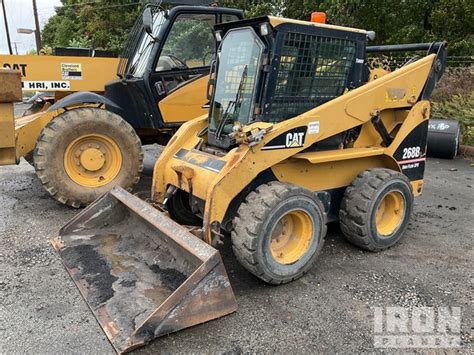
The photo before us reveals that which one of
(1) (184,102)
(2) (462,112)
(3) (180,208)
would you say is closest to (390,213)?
(3) (180,208)

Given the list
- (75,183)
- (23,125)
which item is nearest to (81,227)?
(75,183)

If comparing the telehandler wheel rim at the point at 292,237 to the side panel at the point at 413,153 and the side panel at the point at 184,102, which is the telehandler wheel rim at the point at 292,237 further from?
the side panel at the point at 184,102

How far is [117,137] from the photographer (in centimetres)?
529

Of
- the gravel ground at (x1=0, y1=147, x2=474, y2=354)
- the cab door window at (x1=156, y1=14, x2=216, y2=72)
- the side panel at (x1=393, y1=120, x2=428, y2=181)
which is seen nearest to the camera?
the gravel ground at (x1=0, y1=147, x2=474, y2=354)

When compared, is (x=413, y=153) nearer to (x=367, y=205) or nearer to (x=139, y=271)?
(x=367, y=205)

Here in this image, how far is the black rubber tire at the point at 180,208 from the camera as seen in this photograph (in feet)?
13.6

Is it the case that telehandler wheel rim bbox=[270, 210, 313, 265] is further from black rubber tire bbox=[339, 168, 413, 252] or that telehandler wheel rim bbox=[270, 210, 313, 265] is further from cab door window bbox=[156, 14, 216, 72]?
cab door window bbox=[156, 14, 216, 72]

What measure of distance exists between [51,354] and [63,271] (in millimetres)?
1116

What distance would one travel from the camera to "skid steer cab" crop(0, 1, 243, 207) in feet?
16.6

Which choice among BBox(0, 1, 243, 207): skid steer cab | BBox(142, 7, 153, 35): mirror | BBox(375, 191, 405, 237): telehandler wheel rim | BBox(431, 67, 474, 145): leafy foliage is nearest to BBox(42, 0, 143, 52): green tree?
BBox(431, 67, 474, 145): leafy foliage

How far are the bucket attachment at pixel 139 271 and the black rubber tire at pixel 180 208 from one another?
363mm

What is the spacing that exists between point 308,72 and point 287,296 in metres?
1.89

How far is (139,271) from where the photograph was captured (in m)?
3.39

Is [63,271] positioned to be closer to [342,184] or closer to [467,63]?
[342,184]
